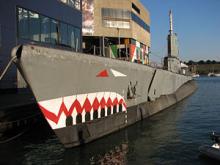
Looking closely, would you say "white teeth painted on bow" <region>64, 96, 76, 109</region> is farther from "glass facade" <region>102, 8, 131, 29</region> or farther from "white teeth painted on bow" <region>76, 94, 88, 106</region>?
"glass facade" <region>102, 8, 131, 29</region>

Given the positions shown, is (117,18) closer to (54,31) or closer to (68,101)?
(54,31)

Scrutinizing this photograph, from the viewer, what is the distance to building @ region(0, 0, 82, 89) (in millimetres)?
21812

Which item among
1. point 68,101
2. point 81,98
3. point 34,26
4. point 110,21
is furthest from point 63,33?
point 110,21

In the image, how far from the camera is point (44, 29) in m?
25.1

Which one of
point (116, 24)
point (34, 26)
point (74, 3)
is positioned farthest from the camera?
A: point (116, 24)

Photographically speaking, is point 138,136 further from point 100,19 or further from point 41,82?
point 100,19

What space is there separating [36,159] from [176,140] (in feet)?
24.0

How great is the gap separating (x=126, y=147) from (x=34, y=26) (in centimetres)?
1269

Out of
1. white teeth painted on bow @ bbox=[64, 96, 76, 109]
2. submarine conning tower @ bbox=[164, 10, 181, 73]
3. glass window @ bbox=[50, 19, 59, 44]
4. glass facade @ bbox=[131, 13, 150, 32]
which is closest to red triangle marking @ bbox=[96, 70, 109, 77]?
white teeth painted on bow @ bbox=[64, 96, 76, 109]

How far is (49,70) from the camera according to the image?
1349 cm

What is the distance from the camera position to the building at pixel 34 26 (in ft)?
71.6

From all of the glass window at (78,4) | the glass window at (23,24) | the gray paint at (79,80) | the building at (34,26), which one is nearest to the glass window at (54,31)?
the building at (34,26)

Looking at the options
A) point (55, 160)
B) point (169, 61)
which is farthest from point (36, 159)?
point (169, 61)

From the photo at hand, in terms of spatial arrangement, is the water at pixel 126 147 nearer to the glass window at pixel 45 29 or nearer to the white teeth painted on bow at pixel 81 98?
the white teeth painted on bow at pixel 81 98
